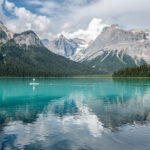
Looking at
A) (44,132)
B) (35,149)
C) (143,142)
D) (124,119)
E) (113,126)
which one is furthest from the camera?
(124,119)

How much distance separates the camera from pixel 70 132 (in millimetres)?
26859

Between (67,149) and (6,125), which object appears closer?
(67,149)

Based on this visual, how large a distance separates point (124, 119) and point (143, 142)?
35.9 feet

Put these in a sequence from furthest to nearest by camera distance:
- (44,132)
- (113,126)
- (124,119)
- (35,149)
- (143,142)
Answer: (124,119)
(113,126)
(44,132)
(143,142)
(35,149)

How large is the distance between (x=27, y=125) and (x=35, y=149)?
9.84 meters

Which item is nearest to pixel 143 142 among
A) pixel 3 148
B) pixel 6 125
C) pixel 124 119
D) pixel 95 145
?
pixel 95 145

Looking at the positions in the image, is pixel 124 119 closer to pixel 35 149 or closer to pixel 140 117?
pixel 140 117

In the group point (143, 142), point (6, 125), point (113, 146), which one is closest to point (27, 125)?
point (6, 125)

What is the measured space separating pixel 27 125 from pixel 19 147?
877 centimetres

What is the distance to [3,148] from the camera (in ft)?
68.8

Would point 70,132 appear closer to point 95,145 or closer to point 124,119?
point 95,145

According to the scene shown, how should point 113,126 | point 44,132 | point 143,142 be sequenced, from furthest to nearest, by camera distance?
point 113,126 < point 44,132 < point 143,142

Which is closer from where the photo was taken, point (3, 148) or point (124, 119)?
point (3, 148)

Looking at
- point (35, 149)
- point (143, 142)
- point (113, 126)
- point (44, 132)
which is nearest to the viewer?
point (35, 149)
